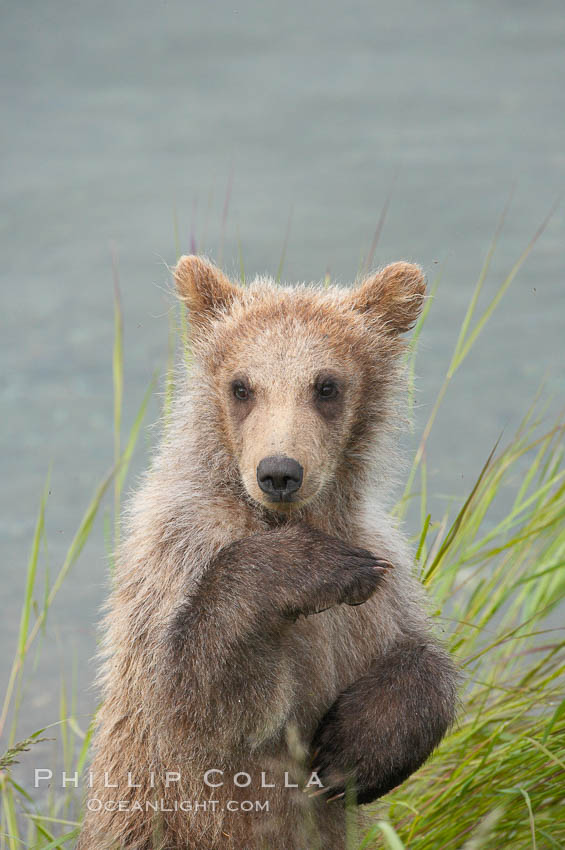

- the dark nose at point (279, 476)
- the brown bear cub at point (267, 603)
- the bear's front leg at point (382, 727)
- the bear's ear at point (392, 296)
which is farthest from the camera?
the bear's ear at point (392, 296)

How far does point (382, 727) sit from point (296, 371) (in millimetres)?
1560

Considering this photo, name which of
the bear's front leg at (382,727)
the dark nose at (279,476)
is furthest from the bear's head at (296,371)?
the bear's front leg at (382,727)

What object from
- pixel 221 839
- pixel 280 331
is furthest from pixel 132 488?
pixel 221 839

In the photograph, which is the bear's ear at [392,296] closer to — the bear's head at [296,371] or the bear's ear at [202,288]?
the bear's head at [296,371]

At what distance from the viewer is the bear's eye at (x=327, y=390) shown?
4.96 m

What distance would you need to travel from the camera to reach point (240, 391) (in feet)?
16.4

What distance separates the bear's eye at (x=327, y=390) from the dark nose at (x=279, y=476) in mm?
580

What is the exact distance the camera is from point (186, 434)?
5.29 meters

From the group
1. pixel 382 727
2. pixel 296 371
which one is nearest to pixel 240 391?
pixel 296 371

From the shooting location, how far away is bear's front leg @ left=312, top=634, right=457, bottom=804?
4949mm

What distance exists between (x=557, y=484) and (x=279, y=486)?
3546 mm

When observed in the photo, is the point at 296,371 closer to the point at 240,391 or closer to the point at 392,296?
the point at 240,391

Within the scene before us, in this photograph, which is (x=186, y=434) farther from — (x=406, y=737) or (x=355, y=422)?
(x=406, y=737)

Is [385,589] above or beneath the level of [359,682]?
above
